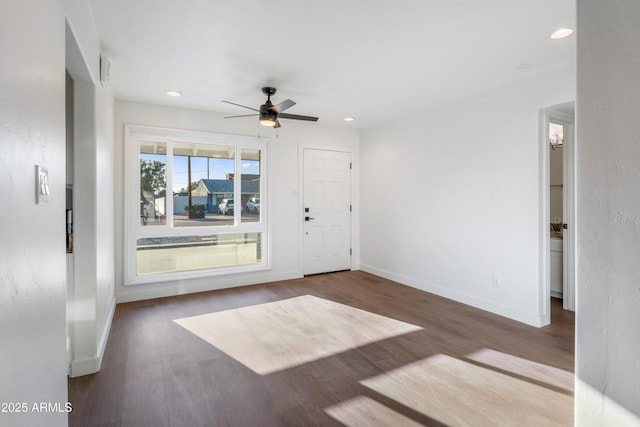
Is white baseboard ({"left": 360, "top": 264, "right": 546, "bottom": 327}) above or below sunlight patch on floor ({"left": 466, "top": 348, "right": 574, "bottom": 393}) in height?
above

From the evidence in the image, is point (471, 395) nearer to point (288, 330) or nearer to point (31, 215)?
point (288, 330)

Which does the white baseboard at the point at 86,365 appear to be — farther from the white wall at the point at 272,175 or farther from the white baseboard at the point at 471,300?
the white baseboard at the point at 471,300

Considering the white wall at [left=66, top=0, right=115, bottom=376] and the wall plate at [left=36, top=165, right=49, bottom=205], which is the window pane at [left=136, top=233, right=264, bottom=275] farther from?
the wall plate at [left=36, top=165, right=49, bottom=205]

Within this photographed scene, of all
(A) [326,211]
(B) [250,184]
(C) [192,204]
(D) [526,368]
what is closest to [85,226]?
(C) [192,204]

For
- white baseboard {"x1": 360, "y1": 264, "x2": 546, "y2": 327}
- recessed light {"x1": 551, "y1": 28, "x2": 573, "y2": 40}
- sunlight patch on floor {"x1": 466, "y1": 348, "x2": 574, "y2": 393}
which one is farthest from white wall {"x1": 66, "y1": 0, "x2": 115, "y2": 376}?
white baseboard {"x1": 360, "y1": 264, "x2": 546, "y2": 327}

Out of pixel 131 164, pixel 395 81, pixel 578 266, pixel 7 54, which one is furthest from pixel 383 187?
pixel 7 54

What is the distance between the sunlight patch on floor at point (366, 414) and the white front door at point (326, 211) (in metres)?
3.34

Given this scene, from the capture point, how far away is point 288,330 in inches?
124

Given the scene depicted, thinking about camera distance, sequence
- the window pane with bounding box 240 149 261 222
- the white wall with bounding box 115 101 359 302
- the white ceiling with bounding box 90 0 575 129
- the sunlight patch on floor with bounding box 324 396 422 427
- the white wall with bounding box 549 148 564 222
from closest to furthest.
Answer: the sunlight patch on floor with bounding box 324 396 422 427, the white ceiling with bounding box 90 0 575 129, the white wall with bounding box 115 101 359 302, the white wall with bounding box 549 148 564 222, the window pane with bounding box 240 149 261 222

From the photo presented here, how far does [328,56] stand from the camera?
2857 millimetres

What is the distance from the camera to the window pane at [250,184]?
16.0 feet

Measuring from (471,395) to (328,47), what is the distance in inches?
113

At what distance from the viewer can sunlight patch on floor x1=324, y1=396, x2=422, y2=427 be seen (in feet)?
6.04

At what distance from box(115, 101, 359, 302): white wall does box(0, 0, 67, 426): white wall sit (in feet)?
9.64
